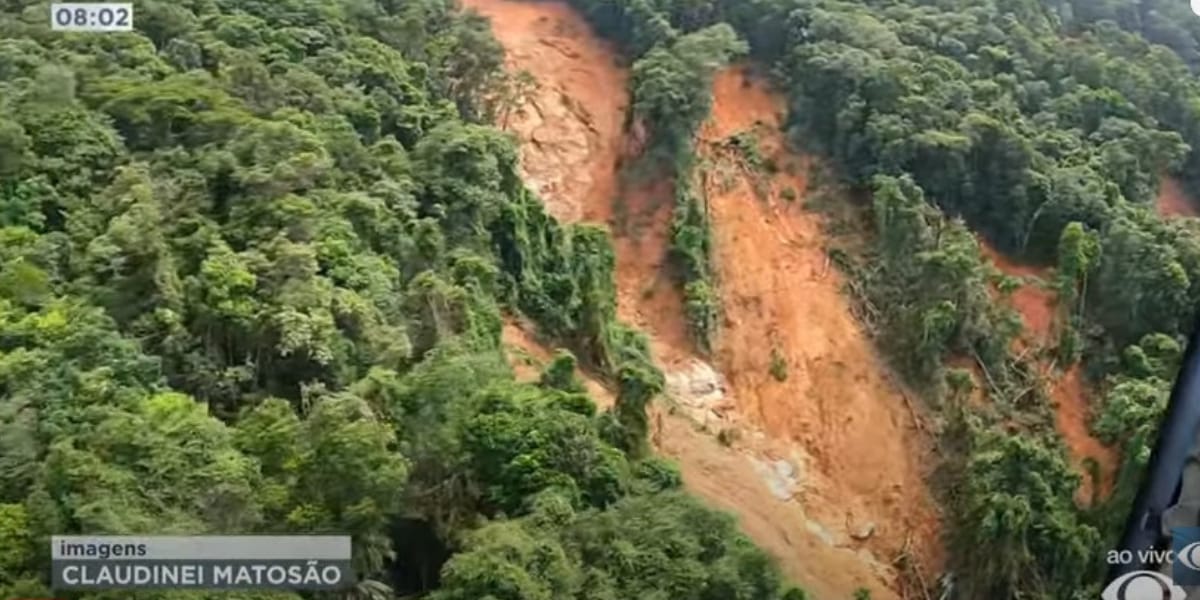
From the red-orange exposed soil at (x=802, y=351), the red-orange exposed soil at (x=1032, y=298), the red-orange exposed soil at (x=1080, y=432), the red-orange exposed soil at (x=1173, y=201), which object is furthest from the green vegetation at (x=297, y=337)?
the red-orange exposed soil at (x=1173, y=201)

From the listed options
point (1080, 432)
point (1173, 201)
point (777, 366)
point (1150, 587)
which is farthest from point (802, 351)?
point (1150, 587)

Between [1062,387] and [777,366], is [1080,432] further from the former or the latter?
[777,366]

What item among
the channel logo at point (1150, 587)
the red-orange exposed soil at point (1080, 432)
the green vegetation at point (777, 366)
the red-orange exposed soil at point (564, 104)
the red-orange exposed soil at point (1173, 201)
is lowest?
the green vegetation at point (777, 366)

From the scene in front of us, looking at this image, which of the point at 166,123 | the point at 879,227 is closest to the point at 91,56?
the point at 166,123

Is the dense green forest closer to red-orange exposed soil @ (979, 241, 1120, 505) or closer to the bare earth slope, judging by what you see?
red-orange exposed soil @ (979, 241, 1120, 505)

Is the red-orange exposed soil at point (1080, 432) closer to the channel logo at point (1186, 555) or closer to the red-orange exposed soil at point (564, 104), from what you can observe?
the channel logo at point (1186, 555)

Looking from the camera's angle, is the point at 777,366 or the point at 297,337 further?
the point at 777,366
